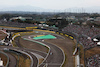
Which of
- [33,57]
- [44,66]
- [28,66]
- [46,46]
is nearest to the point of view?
[44,66]

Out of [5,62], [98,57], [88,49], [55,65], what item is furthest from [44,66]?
[88,49]

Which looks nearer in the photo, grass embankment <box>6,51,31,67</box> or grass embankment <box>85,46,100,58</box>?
grass embankment <box>6,51,31,67</box>

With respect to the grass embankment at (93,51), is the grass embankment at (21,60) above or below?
below

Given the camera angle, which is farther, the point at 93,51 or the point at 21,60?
the point at 93,51

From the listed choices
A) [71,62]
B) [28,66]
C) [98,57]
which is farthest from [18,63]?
[98,57]

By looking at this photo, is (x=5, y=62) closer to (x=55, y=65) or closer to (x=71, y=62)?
(x=55, y=65)

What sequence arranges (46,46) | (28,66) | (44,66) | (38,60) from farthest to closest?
(46,46) → (38,60) → (28,66) → (44,66)

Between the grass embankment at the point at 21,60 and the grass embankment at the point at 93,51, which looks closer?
the grass embankment at the point at 21,60

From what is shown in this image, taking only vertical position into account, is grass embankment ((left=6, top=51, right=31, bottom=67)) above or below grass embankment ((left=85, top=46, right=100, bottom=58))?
below

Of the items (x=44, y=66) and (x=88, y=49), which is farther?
(x=88, y=49)

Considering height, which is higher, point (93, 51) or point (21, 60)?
point (93, 51)
